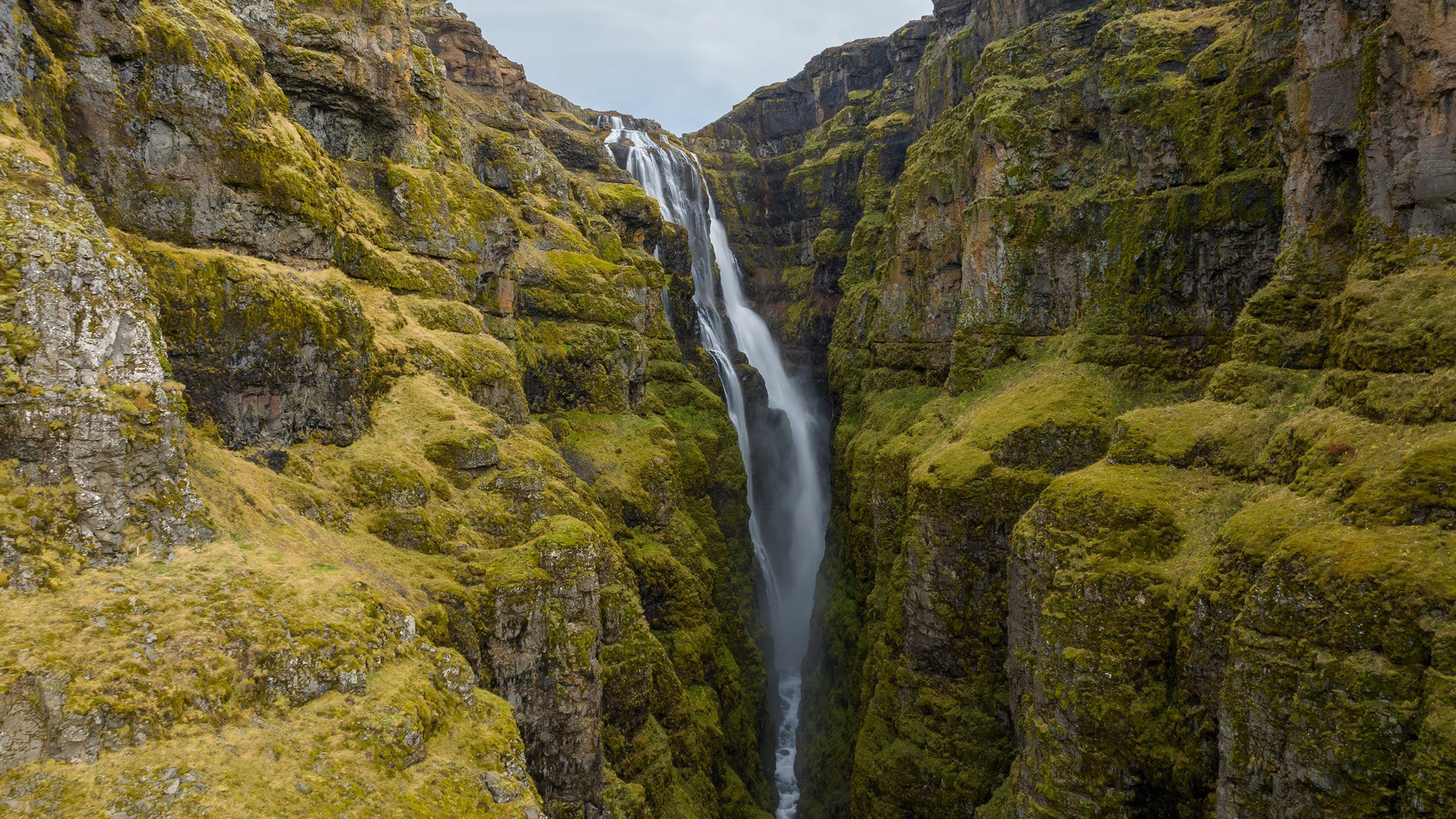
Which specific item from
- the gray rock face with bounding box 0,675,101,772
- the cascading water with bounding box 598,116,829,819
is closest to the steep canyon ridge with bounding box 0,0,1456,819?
the gray rock face with bounding box 0,675,101,772

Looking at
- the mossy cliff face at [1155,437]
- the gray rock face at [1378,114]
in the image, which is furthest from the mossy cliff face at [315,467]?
the gray rock face at [1378,114]

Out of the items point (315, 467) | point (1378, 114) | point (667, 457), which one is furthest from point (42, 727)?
point (1378, 114)

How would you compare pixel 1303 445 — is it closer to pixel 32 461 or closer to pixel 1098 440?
pixel 1098 440

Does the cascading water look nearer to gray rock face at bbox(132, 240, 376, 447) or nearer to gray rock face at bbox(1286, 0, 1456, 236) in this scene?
gray rock face at bbox(132, 240, 376, 447)

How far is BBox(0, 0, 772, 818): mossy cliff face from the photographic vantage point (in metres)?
13.4

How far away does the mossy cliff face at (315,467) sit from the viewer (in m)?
13.4

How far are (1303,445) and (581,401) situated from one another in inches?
1224

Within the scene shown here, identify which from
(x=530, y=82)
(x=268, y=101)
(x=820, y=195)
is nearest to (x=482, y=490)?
(x=268, y=101)

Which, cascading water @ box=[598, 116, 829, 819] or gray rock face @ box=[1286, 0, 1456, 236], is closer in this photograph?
gray rock face @ box=[1286, 0, 1456, 236]

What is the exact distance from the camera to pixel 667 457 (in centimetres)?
4038

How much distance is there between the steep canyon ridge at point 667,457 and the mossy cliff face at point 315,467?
0.11m

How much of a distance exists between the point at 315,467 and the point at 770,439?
46565 mm

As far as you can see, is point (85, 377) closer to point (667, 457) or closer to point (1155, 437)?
point (667, 457)

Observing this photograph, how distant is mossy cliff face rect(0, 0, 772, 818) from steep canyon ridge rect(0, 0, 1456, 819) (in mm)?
105
